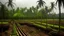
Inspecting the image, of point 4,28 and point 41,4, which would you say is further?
point 41,4

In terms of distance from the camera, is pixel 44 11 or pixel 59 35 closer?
pixel 59 35

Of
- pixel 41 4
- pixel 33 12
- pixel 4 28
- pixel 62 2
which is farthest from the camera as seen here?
pixel 33 12

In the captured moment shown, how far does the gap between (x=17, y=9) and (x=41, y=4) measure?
110279mm

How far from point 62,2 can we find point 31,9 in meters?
Result: 125

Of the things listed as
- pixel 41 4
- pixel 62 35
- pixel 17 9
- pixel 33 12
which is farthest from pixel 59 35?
pixel 17 9

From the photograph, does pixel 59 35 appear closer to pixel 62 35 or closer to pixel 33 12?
pixel 62 35

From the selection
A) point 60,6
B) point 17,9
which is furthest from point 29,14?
point 60,6

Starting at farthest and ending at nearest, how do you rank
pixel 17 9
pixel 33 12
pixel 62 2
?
pixel 17 9, pixel 33 12, pixel 62 2

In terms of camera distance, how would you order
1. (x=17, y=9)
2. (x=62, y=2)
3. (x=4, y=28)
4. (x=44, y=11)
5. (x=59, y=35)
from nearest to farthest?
(x=59, y=35)
(x=62, y=2)
(x=4, y=28)
(x=44, y=11)
(x=17, y=9)

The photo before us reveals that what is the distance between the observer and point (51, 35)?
21.1 m

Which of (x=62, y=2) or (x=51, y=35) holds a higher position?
(x=62, y=2)

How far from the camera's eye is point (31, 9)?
150 meters

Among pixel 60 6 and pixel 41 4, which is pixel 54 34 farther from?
pixel 41 4

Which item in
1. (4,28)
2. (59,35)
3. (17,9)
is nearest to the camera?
(59,35)
